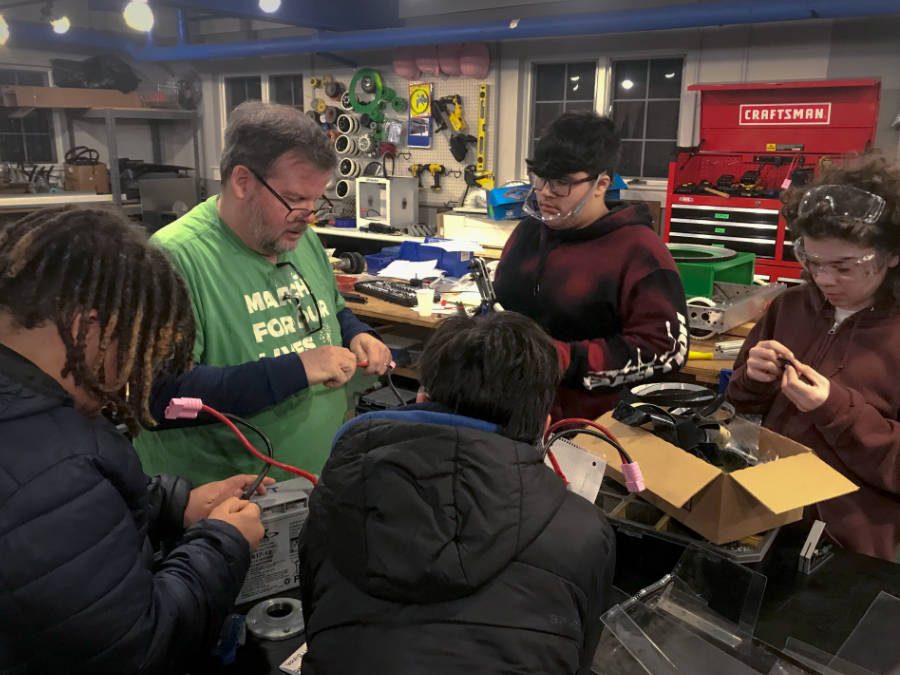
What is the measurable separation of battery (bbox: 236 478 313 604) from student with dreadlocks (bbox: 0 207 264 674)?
0.67ft

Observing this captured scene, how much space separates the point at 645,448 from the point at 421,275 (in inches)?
101

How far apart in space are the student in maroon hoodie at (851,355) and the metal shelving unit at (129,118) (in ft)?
18.2

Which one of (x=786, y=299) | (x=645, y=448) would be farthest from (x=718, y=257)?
(x=645, y=448)

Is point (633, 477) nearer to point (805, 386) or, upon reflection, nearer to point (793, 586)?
point (793, 586)

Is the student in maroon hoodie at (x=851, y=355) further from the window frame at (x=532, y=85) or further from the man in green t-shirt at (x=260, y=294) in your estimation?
the window frame at (x=532, y=85)

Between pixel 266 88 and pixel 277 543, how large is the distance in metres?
6.72

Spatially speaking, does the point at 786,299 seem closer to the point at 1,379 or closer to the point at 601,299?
the point at 601,299

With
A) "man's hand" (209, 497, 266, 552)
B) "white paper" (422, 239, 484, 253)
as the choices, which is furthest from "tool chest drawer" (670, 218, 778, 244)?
"man's hand" (209, 497, 266, 552)

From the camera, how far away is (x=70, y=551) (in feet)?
2.37

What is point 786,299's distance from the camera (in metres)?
1.67

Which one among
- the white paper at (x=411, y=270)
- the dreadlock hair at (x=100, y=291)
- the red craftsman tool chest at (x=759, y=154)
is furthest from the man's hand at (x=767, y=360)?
the red craftsman tool chest at (x=759, y=154)

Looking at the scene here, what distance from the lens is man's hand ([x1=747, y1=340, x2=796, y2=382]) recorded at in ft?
4.92

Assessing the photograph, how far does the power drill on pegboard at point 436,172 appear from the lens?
232 inches

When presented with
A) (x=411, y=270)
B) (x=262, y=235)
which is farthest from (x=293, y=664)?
(x=411, y=270)
